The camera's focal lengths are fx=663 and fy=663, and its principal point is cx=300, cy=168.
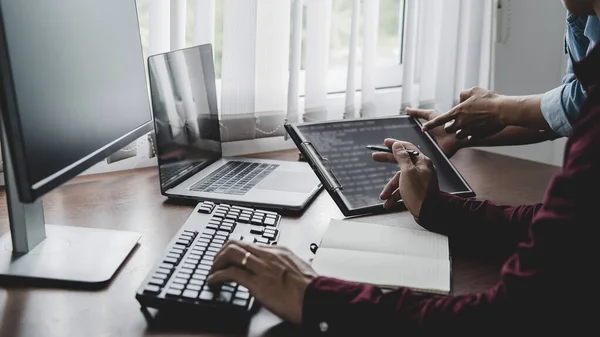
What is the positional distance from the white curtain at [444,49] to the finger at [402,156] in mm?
712

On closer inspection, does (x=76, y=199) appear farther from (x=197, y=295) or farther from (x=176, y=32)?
(x=197, y=295)

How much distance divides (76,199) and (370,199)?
0.57 m

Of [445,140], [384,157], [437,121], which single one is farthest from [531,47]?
[384,157]

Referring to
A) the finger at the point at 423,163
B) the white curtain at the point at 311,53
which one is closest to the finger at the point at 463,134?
the finger at the point at 423,163

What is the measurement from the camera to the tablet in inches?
49.0

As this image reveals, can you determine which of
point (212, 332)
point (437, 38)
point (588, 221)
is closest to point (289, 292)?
point (212, 332)

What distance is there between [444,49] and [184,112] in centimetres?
94

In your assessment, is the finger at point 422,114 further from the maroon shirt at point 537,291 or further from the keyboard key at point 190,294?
the keyboard key at point 190,294

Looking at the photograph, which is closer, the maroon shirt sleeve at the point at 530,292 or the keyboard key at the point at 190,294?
the maroon shirt sleeve at the point at 530,292

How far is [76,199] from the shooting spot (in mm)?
1281

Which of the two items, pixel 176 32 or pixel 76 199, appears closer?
pixel 76 199

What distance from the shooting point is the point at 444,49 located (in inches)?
77.9

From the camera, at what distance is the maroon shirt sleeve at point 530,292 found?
2.29 feet

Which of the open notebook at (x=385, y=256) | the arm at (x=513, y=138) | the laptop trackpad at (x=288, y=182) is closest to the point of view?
the open notebook at (x=385, y=256)
